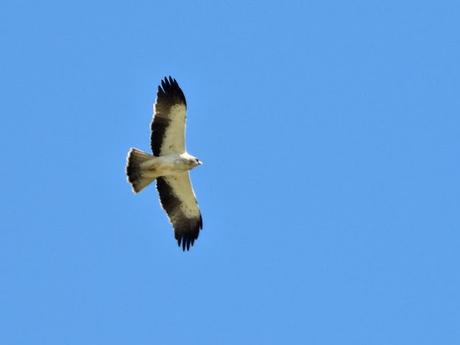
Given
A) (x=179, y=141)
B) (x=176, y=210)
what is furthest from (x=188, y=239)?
(x=179, y=141)

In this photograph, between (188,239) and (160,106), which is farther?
(188,239)

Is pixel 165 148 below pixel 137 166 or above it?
above

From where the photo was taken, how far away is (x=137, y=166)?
2734 centimetres

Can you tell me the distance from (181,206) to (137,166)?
183cm

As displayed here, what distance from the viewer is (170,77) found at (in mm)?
27406

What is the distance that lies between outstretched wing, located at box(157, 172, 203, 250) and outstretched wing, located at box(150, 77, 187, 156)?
103cm

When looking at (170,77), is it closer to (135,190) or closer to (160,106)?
(160,106)

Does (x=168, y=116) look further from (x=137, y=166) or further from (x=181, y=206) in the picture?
(x=181, y=206)

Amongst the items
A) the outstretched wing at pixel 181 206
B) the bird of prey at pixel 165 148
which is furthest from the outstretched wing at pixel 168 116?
the outstretched wing at pixel 181 206

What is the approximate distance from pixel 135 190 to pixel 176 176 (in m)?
1.15

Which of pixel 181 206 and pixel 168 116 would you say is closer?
pixel 168 116

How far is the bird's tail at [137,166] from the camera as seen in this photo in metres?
27.3

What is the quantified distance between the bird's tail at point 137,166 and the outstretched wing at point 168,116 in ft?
0.78

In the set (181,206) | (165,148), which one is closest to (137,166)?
(165,148)
